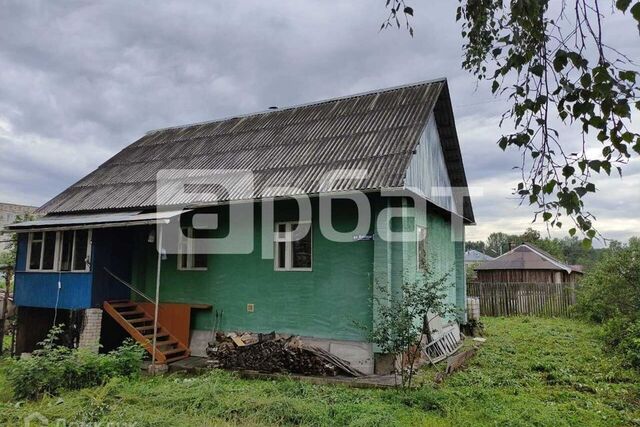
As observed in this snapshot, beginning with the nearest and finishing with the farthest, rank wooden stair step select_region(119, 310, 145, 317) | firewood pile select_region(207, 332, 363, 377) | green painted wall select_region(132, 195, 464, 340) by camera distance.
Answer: firewood pile select_region(207, 332, 363, 377), green painted wall select_region(132, 195, 464, 340), wooden stair step select_region(119, 310, 145, 317)

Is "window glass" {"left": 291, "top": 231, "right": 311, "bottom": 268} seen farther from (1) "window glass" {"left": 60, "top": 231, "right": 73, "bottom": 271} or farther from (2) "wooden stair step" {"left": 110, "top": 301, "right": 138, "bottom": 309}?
(1) "window glass" {"left": 60, "top": 231, "right": 73, "bottom": 271}

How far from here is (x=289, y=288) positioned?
9.48m

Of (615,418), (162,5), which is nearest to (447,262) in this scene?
(615,418)

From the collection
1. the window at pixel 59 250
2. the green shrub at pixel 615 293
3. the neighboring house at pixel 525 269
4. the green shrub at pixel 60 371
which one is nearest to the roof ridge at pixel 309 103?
the window at pixel 59 250

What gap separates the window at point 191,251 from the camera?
10.7 meters

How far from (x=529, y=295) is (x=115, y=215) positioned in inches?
632

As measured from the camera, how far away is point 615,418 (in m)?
5.84

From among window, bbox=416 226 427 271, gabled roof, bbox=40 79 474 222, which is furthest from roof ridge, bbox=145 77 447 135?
window, bbox=416 226 427 271

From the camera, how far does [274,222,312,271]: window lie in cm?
949

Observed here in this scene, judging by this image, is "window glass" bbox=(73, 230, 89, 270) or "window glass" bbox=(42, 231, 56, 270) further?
"window glass" bbox=(42, 231, 56, 270)

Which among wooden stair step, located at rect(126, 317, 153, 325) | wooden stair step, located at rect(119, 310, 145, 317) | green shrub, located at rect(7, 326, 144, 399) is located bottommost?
green shrub, located at rect(7, 326, 144, 399)

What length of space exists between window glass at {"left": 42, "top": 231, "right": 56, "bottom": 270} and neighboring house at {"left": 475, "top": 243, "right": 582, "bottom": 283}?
2322 centimetres

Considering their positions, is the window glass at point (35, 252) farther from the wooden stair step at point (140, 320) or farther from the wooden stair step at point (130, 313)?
A: the wooden stair step at point (140, 320)

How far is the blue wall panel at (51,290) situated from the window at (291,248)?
468cm
